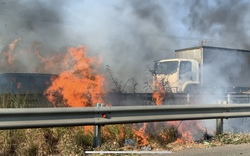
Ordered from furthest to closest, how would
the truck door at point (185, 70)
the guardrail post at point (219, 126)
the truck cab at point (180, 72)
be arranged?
the truck door at point (185, 70) → the truck cab at point (180, 72) → the guardrail post at point (219, 126)

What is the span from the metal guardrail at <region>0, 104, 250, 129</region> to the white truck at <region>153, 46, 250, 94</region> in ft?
15.2

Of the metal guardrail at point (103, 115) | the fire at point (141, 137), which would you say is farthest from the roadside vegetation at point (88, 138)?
the metal guardrail at point (103, 115)

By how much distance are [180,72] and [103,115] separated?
320 inches

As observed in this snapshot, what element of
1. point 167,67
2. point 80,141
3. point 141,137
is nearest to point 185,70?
point 167,67

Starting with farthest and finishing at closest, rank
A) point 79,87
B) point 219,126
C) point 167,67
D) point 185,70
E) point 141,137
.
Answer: point 167,67 < point 185,70 < point 79,87 < point 219,126 < point 141,137

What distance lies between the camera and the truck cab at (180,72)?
41.8 ft

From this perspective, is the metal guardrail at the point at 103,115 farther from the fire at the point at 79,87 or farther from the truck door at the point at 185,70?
the truck door at the point at 185,70

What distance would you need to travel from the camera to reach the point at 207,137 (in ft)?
22.0

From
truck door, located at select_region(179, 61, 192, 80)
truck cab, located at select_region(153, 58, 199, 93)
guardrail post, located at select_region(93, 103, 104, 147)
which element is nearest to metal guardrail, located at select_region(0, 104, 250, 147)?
guardrail post, located at select_region(93, 103, 104, 147)

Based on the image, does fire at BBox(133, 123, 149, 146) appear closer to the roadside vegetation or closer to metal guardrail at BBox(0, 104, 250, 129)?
the roadside vegetation

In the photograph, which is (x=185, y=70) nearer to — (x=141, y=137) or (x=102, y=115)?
(x=141, y=137)

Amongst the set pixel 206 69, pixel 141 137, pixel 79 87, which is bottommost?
pixel 141 137

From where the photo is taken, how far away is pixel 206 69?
13.7 m

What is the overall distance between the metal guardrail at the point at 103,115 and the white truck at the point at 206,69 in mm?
4639
